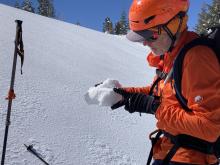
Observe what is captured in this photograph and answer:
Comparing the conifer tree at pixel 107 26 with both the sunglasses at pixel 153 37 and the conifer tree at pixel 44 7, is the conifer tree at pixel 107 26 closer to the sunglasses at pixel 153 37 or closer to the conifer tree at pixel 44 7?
the conifer tree at pixel 44 7

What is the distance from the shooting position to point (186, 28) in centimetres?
242

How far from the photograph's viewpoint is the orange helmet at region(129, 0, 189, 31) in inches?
90.2

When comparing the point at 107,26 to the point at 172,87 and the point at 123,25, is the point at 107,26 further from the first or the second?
the point at 172,87

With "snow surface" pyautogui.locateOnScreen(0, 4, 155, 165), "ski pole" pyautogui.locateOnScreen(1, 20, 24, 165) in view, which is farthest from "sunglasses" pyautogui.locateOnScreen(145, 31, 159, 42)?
"snow surface" pyautogui.locateOnScreen(0, 4, 155, 165)

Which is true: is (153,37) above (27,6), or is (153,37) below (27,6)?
below

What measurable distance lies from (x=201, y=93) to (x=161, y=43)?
1.83 ft

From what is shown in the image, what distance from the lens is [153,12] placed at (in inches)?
90.3

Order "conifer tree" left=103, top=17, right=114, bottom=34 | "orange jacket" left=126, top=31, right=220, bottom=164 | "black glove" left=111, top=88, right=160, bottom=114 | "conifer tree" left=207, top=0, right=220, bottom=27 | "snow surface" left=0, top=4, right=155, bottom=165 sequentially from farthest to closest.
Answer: "conifer tree" left=103, top=17, right=114, bottom=34 < "conifer tree" left=207, top=0, right=220, bottom=27 < "snow surface" left=0, top=4, right=155, bottom=165 < "black glove" left=111, top=88, right=160, bottom=114 < "orange jacket" left=126, top=31, right=220, bottom=164

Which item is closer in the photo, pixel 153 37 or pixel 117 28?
pixel 153 37

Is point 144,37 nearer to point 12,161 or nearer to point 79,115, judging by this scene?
point 12,161

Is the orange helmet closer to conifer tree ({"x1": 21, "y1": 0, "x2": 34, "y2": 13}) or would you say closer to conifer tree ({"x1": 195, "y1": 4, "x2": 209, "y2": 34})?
conifer tree ({"x1": 195, "y1": 4, "x2": 209, "y2": 34})

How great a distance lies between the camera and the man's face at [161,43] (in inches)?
91.8

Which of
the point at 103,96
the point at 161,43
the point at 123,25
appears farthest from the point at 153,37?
the point at 123,25

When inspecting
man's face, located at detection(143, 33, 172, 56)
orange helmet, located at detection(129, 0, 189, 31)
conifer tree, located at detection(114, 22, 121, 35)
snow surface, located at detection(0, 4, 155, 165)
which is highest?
conifer tree, located at detection(114, 22, 121, 35)
